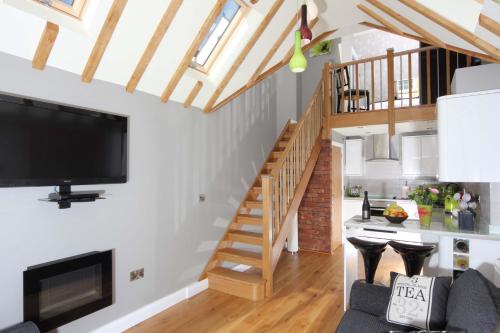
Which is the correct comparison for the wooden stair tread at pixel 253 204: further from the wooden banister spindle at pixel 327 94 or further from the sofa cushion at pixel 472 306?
the sofa cushion at pixel 472 306

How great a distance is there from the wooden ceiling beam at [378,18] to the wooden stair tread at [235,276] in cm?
334

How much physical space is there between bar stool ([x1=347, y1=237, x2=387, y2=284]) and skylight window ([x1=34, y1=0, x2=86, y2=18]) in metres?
3.08

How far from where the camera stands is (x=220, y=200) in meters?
4.18

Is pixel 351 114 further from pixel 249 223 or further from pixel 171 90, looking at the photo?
pixel 171 90

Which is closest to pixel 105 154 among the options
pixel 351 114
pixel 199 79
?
pixel 199 79

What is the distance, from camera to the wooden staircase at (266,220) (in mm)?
3547

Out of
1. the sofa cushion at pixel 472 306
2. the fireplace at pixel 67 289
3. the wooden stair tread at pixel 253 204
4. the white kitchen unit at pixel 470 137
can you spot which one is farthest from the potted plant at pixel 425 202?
the fireplace at pixel 67 289

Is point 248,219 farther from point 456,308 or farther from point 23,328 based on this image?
point 456,308

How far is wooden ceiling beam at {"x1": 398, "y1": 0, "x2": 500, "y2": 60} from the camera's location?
7.80 ft

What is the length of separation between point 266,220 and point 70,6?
2.75 meters

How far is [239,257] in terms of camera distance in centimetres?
386

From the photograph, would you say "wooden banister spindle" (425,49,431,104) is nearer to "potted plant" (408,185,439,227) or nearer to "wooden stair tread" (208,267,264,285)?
A: "potted plant" (408,185,439,227)

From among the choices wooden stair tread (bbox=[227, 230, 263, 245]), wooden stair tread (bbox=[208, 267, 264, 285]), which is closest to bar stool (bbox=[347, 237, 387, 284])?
wooden stair tread (bbox=[208, 267, 264, 285])

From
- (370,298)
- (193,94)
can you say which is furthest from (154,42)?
(370,298)
